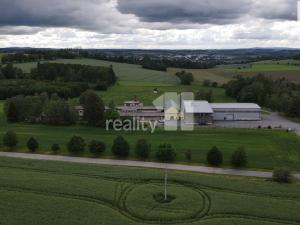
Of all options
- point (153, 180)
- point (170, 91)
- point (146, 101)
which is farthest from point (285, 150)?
point (170, 91)

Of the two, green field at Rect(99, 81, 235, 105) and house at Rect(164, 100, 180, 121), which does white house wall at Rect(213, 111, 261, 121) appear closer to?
house at Rect(164, 100, 180, 121)

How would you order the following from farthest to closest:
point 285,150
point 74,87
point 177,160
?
point 74,87 → point 285,150 → point 177,160

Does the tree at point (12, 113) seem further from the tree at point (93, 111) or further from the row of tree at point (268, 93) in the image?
the row of tree at point (268, 93)

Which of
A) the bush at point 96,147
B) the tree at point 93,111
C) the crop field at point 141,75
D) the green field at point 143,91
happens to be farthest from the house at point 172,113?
the crop field at point 141,75

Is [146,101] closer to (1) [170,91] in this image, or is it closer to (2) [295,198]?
(1) [170,91]

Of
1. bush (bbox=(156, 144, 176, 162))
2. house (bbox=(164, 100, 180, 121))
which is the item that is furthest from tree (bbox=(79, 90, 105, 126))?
bush (bbox=(156, 144, 176, 162))

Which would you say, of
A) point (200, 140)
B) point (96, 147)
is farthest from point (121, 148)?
point (200, 140)
